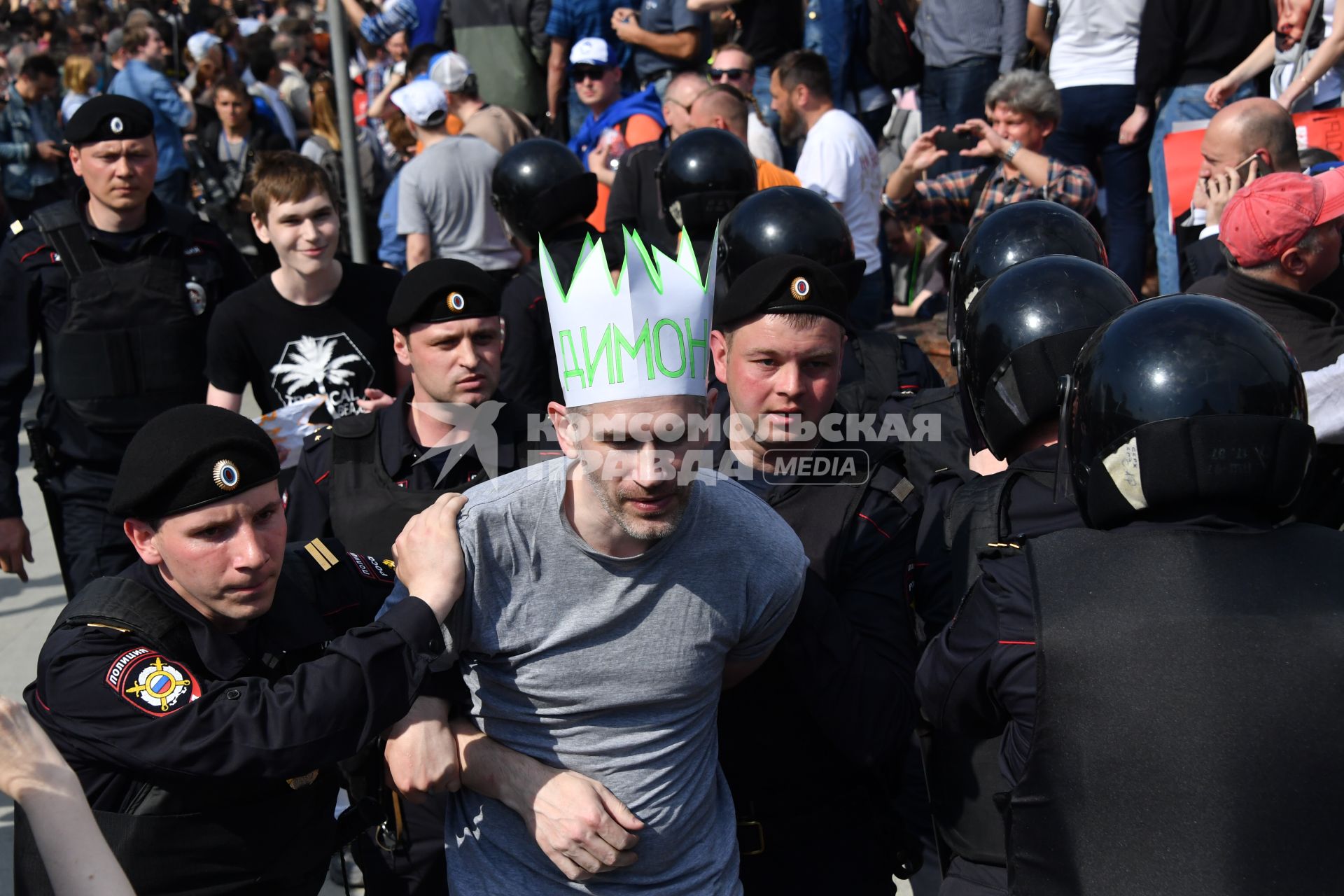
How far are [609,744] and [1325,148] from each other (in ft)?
16.2

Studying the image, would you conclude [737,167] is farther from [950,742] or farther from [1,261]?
[950,742]

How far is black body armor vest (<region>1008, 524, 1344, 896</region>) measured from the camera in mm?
1898

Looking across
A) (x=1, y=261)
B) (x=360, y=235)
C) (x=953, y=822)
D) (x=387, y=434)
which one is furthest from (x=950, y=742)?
(x=360, y=235)

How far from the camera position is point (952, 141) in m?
7.50

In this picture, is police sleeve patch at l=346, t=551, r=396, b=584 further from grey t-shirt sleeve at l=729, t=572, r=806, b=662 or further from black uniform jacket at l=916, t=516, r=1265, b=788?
black uniform jacket at l=916, t=516, r=1265, b=788

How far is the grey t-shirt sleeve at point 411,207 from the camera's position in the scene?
267 inches

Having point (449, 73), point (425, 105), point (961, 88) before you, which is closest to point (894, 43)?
point (961, 88)

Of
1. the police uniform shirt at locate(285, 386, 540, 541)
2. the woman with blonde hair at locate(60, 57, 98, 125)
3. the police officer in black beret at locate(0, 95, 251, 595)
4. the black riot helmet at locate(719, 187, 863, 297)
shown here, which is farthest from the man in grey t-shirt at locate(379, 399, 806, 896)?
the woman with blonde hair at locate(60, 57, 98, 125)

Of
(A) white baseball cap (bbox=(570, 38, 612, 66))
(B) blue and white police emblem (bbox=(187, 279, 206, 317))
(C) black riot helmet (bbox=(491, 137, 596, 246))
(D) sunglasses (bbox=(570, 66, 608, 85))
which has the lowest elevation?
(B) blue and white police emblem (bbox=(187, 279, 206, 317))

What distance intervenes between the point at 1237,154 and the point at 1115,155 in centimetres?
258

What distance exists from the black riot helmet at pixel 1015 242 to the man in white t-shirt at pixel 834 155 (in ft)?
8.36

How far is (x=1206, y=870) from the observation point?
1.92 meters

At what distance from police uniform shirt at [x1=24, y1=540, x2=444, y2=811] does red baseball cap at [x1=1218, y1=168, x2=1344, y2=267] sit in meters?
2.77

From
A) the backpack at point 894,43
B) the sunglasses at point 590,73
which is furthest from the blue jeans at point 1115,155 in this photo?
the sunglasses at point 590,73
